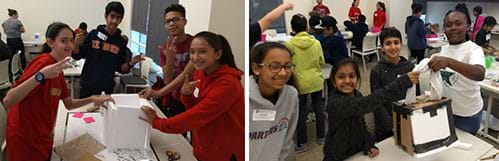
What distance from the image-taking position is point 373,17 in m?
1.10

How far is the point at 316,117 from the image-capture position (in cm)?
113

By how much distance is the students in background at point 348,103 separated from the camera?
42.0 inches

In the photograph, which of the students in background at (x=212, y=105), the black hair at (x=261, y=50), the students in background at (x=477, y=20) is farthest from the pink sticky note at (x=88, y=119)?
the students in background at (x=477, y=20)

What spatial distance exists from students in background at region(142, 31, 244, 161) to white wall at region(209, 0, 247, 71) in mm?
20

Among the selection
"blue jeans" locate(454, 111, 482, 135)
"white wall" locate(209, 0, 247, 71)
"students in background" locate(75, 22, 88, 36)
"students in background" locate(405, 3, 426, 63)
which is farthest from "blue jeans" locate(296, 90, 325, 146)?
"students in background" locate(75, 22, 88, 36)

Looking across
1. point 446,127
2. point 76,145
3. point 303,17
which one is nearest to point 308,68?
point 303,17

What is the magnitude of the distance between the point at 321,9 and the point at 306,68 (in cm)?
18

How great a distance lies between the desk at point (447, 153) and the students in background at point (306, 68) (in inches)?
8.7

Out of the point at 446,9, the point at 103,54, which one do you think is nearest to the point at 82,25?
the point at 103,54

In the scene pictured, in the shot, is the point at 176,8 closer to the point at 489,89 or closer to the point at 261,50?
the point at 261,50

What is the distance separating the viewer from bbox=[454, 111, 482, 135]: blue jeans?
46.7 inches

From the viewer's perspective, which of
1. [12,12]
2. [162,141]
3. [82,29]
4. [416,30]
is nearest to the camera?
[12,12]

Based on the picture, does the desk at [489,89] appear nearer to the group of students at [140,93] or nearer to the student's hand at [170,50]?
the group of students at [140,93]

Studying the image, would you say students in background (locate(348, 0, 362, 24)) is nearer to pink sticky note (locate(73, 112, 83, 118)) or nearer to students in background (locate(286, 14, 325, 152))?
students in background (locate(286, 14, 325, 152))
